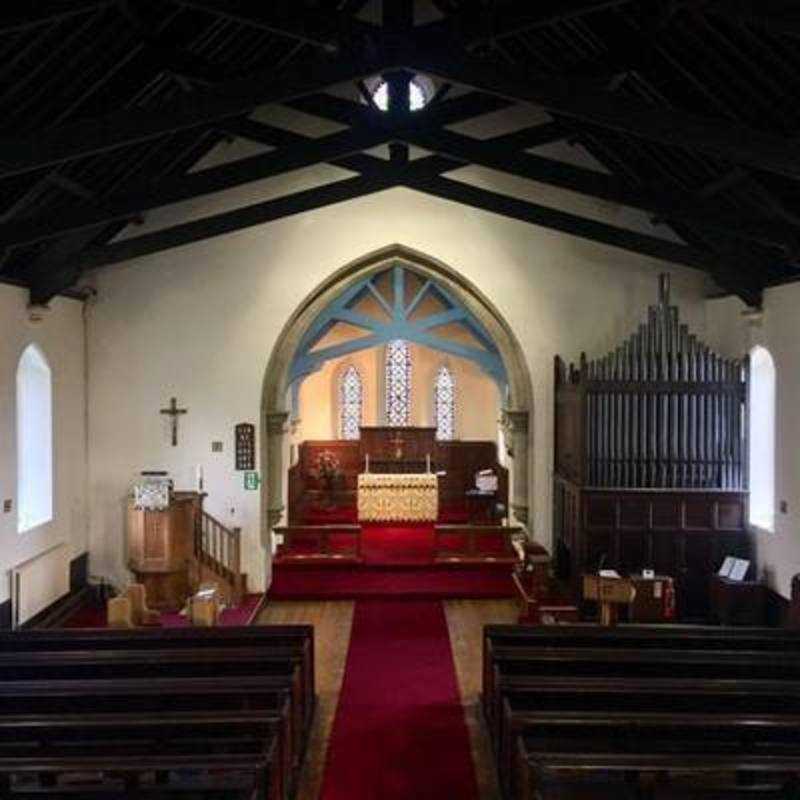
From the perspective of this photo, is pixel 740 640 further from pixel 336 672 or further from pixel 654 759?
pixel 336 672

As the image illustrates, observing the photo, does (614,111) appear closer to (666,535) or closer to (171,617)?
(666,535)

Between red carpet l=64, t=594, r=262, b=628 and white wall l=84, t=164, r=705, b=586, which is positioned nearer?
red carpet l=64, t=594, r=262, b=628

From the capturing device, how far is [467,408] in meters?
20.4

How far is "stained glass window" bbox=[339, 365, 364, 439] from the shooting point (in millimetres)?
20422

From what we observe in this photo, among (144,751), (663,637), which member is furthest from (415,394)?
(144,751)

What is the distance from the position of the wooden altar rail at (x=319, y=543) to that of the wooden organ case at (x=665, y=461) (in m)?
3.63

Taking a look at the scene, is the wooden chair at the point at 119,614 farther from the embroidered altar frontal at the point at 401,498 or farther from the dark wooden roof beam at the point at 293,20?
the dark wooden roof beam at the point at 293,20

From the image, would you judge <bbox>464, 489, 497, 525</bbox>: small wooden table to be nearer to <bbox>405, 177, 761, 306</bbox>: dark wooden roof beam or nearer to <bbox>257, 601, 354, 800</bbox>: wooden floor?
<bbox>257, 601, 354, 800</bbox>: wooden floor

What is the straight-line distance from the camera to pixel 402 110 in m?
9.59

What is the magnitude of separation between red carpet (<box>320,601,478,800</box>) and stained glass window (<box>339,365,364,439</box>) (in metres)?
8.93

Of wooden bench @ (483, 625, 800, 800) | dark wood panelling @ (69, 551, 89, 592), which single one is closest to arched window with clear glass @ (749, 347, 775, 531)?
wooden bench @ (483, 625, 800, 800)

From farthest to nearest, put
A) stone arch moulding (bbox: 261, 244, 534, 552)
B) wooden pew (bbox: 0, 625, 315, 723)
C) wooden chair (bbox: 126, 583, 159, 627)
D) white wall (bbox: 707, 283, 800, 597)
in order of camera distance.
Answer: stone arch moulding (bbox: 261, 244, 534, 552) → wooden chair (bbox: 126, 583, 159, 627) → white wall (bbox: 707, 283, 800, 597) → wooden pew (bbox: 0, 625, 315, 723)

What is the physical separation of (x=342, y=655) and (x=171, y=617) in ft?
9.37

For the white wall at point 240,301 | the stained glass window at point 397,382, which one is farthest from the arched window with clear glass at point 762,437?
the stained glass window at point 397,382
